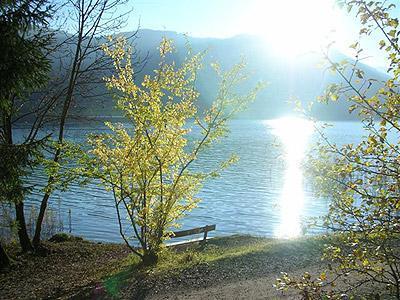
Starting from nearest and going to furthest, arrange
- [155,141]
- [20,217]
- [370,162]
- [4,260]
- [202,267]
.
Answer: [370,162], [202,267], [155,141], [4,260], [20,217]

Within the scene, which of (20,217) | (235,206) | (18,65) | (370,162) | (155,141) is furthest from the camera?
(235,206)

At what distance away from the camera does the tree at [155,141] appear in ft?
30.0

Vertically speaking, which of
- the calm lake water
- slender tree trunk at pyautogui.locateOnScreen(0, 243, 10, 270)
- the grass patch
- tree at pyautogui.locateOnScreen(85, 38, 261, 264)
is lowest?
the calm lake water

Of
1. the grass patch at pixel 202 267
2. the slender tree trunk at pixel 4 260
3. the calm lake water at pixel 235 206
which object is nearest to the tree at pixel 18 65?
the slender tree trunk at pixel 4 260

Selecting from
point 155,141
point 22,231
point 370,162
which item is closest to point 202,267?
point 155,141

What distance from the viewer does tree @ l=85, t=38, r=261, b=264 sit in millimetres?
9148

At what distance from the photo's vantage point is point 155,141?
9.40m

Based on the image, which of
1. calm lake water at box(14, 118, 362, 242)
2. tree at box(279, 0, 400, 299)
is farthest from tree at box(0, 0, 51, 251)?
calm lake water at box(14, 118, 362, 242)

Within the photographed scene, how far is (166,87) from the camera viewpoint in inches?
378

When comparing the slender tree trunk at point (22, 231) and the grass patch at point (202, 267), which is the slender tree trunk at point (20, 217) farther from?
the grass patch at point (202, 267)

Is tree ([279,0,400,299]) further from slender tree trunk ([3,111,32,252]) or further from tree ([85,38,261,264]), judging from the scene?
slender tree trunk ([3,111,32,252])

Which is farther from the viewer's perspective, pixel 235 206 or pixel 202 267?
pixel 235 206

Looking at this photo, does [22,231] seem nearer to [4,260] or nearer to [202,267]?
[4,260]

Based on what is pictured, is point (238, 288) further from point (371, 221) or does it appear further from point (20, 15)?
point (20, 15)
